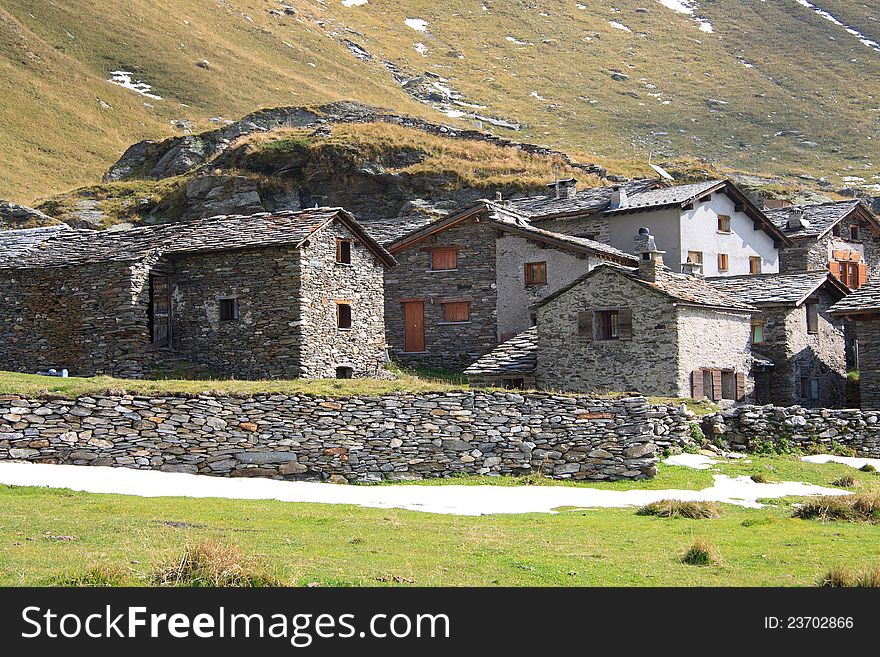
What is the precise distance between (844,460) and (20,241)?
116 feet

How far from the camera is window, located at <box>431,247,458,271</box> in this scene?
51438 millimetres

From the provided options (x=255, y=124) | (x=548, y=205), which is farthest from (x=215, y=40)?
(x=548, y=205)

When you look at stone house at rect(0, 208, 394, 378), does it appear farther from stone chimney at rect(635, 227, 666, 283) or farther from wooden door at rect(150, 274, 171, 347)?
stone chimney at rect(635, 227, 666, 283)

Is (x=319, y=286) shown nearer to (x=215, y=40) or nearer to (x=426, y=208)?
(x=426, y=208)

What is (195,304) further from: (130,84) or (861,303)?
(130,84)

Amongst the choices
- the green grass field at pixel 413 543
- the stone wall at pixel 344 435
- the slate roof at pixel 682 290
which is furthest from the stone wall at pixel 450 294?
the green grass field at pixel 413 543

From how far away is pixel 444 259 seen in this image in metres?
51.6

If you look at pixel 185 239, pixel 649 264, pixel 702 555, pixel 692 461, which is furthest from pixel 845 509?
pixel 185 239

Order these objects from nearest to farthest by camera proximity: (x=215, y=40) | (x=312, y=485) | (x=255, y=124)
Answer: (x=312, y=485)
(x=255, y=124)
(x=215, y=40)

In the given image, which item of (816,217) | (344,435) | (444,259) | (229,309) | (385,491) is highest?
(816,217)

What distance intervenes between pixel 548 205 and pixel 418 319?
13398mm

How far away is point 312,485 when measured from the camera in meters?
25.3

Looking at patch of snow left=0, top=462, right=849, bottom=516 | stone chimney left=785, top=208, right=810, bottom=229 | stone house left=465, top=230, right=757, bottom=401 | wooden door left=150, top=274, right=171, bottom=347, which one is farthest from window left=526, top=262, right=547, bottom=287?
patch of snow left=0, top=462, right=849, bottom=516

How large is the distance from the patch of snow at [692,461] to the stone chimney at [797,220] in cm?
3736
